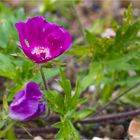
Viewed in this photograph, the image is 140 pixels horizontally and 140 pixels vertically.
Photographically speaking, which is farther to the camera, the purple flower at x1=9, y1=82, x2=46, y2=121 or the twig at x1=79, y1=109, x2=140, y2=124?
the twig at x1=79, y1=109, x2=140, y2=124

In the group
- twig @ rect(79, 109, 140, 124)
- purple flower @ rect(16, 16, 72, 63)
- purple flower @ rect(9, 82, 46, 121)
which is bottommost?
twig @ rect(79, 109, 140, 124)

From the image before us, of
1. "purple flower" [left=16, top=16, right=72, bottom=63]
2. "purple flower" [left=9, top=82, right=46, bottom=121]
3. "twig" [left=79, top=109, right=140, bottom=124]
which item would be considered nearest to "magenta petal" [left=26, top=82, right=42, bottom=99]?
"purple flower" [left=9, top=82, right=46, bottom=121]

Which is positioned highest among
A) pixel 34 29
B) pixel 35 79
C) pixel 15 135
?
pixel 34 29

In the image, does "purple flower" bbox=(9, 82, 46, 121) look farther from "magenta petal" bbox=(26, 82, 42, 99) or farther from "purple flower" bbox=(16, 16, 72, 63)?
"purple flower" bbox=(16, 16, 72, 63)

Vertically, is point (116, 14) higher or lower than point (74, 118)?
higher

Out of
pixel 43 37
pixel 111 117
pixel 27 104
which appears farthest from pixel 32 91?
pixel 111 117

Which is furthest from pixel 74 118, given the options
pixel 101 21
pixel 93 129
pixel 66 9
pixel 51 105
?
pixel 66 9

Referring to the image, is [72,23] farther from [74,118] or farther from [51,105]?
[51,105]
